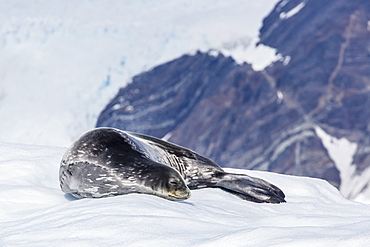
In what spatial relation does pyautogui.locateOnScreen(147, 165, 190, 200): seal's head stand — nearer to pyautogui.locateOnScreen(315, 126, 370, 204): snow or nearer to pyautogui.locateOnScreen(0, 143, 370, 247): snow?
pyautogui.locateOnScreen(0, 143, 370, 247): snow

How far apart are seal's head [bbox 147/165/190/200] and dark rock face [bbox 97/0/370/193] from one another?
15167 mm

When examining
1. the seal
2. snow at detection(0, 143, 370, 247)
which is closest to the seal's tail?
snow at detection(0, 143, 370, 247)

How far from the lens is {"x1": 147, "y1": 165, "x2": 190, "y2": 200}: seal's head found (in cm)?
346

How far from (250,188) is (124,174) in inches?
33.9

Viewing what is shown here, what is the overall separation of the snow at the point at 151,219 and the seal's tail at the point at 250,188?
105 mm

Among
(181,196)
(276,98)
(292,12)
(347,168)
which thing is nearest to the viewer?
(181,196)

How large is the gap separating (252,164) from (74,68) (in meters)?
6.63

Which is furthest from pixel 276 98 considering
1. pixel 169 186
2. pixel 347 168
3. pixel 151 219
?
pixel 151 219

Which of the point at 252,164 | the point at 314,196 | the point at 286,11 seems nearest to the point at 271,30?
the point at 286,11

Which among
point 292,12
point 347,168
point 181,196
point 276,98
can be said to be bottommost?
point 347,168

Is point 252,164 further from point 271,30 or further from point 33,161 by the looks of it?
point 33,161

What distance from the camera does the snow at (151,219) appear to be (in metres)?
2.20

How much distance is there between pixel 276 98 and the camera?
21312mm

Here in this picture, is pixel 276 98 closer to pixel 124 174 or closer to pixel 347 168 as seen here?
pixel 347 168
